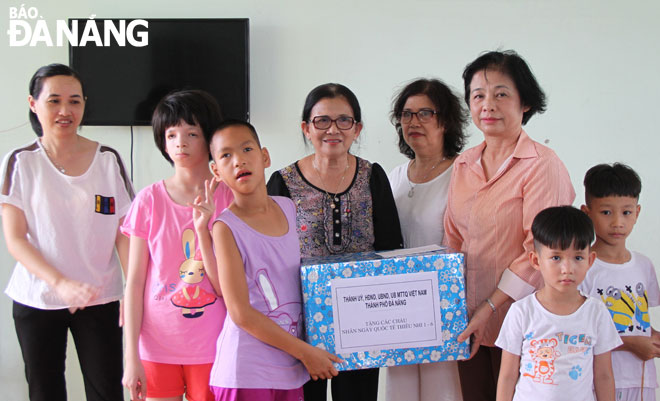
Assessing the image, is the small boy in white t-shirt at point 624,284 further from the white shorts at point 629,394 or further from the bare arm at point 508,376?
the bare arm at point 508,376

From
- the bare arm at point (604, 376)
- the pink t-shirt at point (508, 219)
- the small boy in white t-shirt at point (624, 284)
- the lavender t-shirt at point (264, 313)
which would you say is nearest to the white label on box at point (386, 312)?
the lavender t-shirt at point (264, 313)

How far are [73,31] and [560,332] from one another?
249 centimetres

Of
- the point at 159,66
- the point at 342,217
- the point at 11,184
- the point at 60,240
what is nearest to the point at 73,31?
the point at 159,66

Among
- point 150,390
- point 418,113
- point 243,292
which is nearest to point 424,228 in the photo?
point 418,113

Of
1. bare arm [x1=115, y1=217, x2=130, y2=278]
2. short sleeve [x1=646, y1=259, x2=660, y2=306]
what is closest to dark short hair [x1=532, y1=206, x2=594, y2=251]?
short sleeve [x1=646, y1=259, x2=660, y2=306]

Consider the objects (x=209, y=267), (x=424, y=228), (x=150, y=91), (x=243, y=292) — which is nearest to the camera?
(x=243, y=292)

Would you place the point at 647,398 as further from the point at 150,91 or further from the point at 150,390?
the point at 150,91

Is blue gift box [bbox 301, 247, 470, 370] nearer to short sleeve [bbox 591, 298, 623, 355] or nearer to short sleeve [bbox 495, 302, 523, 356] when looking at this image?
short sleeve [bbox 495, 302, 523, 356]

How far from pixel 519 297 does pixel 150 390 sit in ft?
3.52

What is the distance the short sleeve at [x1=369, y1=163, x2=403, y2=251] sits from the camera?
1.70 meters

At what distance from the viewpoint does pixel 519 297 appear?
1.54 metres

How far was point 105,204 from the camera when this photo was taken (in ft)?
5.73

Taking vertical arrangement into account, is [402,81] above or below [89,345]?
above

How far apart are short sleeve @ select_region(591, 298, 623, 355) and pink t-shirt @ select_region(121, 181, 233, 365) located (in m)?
1.02
